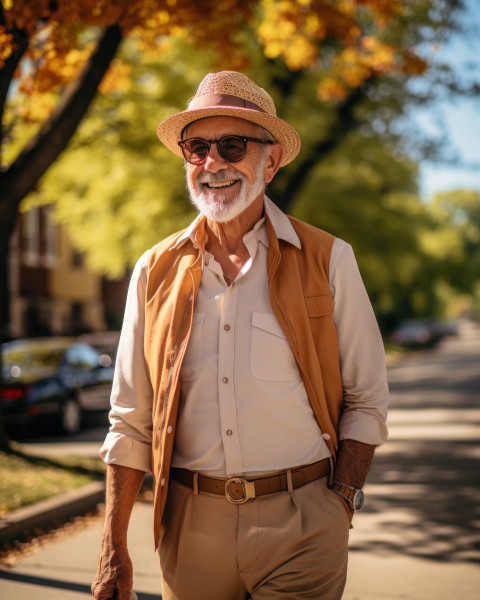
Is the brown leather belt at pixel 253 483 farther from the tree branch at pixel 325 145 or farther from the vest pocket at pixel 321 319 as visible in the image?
the tree branch at pixel 325 145

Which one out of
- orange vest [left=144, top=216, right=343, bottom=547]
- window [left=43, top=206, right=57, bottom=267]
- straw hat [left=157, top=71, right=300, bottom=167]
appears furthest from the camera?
window [left=43, top=206, right=57, bottom=267]

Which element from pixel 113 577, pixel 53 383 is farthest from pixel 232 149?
pixel 53 383

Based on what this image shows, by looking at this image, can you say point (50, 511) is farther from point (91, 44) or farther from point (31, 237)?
point (31, 237)

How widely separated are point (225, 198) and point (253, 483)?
0.99 meters

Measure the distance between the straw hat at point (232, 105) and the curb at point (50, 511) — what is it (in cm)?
439

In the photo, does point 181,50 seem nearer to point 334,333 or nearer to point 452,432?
point 452,432

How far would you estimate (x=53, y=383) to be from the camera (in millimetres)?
13672

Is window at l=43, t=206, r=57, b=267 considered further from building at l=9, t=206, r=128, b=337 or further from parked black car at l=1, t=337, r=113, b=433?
parked black car at l=1, t=337, r=113, b=433

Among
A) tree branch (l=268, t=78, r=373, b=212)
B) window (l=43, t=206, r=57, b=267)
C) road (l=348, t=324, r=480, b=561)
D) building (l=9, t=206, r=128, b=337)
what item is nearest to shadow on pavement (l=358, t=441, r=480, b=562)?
road (l=348, t=324, r=480, b=561)

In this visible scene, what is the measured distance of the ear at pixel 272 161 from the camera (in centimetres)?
322

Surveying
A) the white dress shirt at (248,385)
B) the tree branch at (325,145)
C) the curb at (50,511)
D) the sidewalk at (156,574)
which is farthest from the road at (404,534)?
the tree branch at (325,145)

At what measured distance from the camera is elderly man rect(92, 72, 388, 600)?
2.79 m

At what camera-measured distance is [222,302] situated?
9.63 ft

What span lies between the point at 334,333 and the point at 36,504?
17.2 ft
